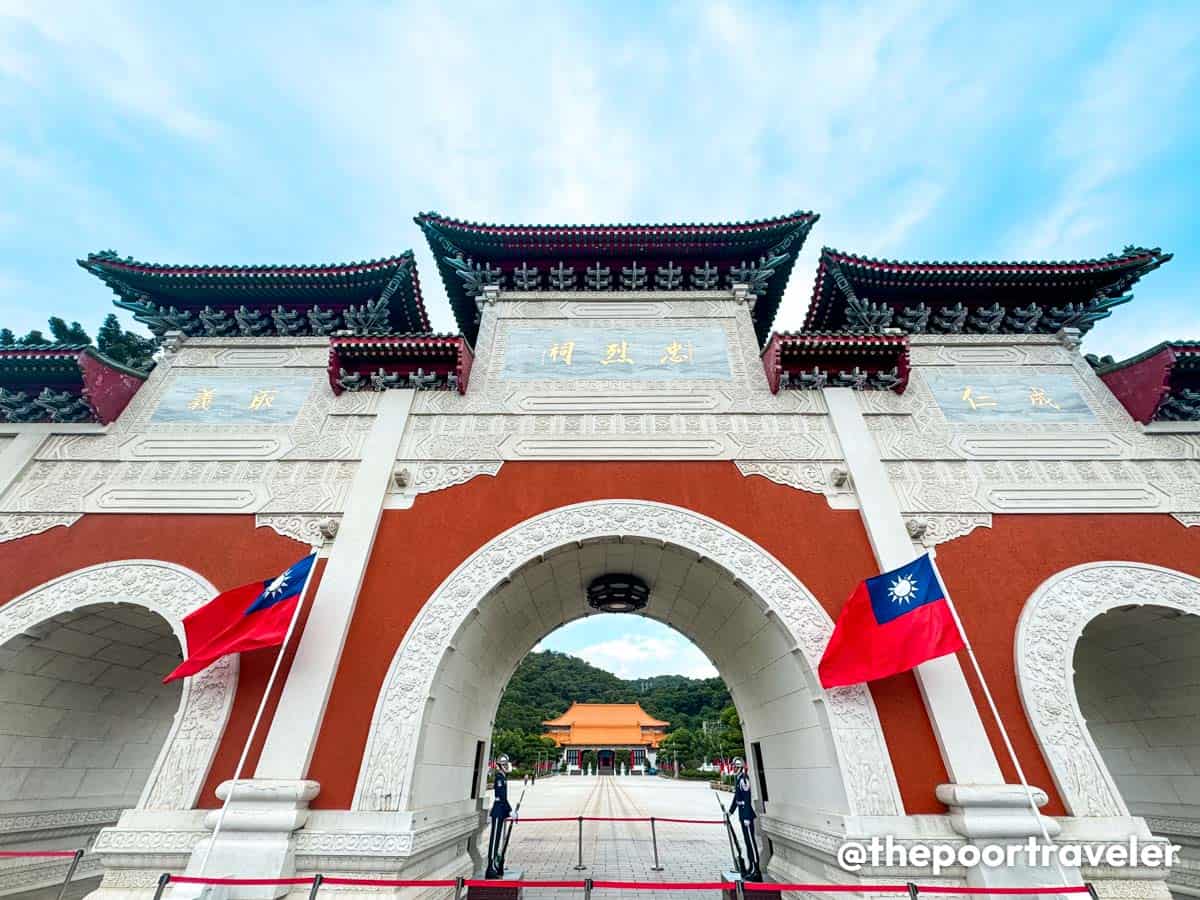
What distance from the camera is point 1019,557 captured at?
18.7 ft

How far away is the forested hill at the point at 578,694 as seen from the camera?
4466cm

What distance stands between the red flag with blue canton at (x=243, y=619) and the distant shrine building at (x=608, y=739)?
35534 mm

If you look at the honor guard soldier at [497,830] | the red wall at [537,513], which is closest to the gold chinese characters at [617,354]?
the red wall at [537,513]

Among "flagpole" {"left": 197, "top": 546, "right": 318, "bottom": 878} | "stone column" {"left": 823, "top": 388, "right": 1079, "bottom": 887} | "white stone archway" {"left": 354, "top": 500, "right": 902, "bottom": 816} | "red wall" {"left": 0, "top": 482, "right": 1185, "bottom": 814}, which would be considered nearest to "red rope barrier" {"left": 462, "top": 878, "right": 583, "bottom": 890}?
"white stone archway" {"left": 354, "top": 500, "right": 902, "bottom": 816}

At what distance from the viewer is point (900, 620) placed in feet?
15.9

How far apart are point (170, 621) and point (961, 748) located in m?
8.13

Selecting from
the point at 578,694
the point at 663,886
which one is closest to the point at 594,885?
the point at 663,886

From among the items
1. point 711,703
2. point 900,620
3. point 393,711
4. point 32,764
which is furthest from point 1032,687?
point 711,703

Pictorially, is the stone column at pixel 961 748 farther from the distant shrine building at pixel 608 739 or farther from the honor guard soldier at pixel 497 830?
the distant shrine building at pixel 608 739

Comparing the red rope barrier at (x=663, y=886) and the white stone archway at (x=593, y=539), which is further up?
the white stone archway at (x=593, y=539)

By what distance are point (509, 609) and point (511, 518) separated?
126cm

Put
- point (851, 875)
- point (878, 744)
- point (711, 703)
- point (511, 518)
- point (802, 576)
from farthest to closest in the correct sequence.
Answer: point (711, 703)
point (511, 518)
point (802, 576)
point (878, 744)
point (851, 875)

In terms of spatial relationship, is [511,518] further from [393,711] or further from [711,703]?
[711,703]

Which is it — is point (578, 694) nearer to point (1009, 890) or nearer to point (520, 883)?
point (520, 883)
